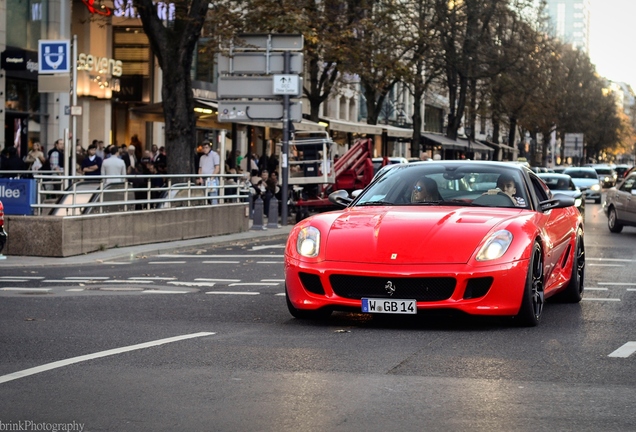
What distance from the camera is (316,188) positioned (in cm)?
3438

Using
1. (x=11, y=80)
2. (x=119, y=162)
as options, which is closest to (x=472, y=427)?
(x=119, y=162)

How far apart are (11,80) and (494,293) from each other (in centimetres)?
2812

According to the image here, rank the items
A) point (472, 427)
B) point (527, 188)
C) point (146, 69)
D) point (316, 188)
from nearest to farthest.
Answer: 1. point (472, 427)
2. point (527, 188)
3. point (316, 188)
4. point (146, 69)

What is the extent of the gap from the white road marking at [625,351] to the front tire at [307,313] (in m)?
2.34

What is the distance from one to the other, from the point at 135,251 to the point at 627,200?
42.6 feet

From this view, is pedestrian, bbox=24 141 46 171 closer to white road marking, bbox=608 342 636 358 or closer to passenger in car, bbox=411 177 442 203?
passenger in car, bbox=411 177 442 203

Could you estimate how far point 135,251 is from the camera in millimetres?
20016

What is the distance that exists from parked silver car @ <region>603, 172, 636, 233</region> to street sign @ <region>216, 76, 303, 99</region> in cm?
809

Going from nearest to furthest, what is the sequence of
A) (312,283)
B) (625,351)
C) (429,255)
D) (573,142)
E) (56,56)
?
(625,351)
(429,255)
(312,283)
(56,56)
(573,142)

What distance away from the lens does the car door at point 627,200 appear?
28.2 m

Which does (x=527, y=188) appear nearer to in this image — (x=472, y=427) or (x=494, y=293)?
(x=494, y=293)

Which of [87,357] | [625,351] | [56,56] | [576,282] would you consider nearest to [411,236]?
[625,351]

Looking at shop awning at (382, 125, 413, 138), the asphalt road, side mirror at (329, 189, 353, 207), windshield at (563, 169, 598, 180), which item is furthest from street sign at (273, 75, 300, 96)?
windshield at (563, 169, 598, 180)

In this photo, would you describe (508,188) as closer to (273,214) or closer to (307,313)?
(307,313)
